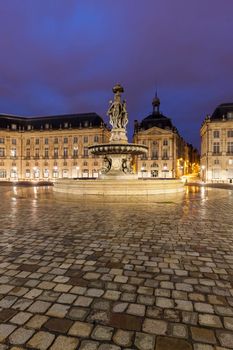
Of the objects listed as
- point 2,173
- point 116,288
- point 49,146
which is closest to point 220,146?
point 49,146

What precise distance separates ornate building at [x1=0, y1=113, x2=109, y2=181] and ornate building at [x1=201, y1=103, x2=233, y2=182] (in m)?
31.2

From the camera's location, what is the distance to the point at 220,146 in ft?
202

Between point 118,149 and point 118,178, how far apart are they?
2444mm

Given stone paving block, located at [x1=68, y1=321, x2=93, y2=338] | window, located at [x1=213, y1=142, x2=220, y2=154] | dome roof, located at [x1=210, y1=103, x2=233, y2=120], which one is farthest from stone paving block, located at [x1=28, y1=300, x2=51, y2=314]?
dome roof, located at [x1=210, y1=103, x2=233, y2=120]

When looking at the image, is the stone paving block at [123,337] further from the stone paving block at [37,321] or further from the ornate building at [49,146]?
the ornate building at [49,146]

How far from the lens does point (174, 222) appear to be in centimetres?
823

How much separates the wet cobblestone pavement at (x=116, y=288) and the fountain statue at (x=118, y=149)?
12.4 m

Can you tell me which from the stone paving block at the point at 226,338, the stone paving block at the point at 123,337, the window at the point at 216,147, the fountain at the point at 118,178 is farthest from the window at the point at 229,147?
the stone paving block at the point at 123,337

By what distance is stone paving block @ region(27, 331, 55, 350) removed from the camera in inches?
96.7

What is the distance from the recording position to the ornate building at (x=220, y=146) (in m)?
60.6

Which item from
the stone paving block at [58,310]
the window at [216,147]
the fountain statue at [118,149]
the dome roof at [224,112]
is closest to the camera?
the stone paving block at [58,310]

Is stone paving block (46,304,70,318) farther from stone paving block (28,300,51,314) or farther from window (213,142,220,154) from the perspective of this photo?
window (213,142,220,154)

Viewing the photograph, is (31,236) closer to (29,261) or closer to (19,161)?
(29,261)

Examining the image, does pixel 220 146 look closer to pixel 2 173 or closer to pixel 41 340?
pixel 41 340
